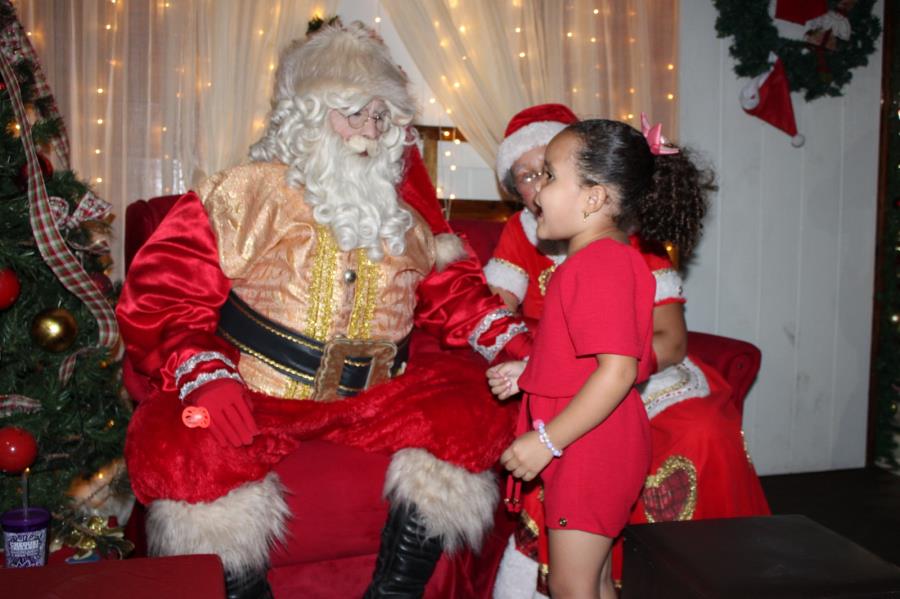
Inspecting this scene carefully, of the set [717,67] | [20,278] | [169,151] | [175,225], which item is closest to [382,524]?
[175,225]

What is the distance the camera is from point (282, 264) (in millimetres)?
2100

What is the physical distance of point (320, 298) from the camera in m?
2.10

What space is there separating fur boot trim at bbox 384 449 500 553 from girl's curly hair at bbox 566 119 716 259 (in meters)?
0.74

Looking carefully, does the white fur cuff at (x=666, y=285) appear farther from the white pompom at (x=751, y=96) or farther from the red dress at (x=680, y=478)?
the white pompom at (x=751, y=96)

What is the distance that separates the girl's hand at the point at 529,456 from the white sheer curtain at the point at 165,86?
2.05 m

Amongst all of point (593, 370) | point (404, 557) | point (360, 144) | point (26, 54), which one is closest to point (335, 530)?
point (404, 557)

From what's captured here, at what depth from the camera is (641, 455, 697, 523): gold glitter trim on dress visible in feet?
6.88

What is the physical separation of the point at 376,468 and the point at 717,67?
9.52 ft

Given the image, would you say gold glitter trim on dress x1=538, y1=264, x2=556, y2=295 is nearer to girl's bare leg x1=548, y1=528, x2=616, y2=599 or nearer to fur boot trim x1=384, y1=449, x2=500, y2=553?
fur boot trim x1=384, y1=449, x2=500, y2=553

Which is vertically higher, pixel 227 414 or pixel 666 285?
pixel 666 285

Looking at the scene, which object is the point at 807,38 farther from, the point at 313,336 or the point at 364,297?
the point at 313,336

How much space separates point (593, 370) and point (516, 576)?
Result: 793 millimetres

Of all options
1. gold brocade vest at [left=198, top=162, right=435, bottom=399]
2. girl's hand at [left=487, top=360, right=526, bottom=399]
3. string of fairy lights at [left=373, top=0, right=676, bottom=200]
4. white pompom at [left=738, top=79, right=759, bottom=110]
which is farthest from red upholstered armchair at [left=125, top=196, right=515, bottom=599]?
white pompom at [left=738, top=79, right=759, bottom=110]

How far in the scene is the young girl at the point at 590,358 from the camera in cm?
151
